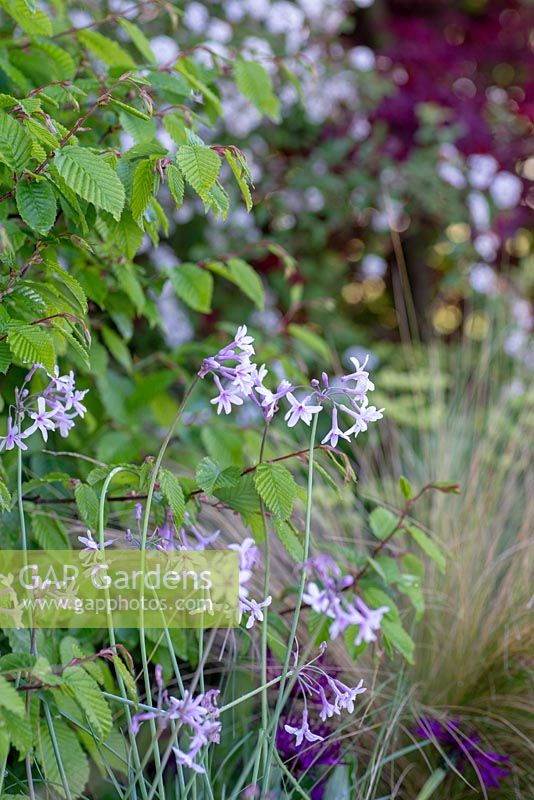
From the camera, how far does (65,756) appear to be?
1242mm

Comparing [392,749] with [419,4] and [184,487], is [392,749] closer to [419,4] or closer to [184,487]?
[184,487]

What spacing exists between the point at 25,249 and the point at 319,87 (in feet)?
7.45

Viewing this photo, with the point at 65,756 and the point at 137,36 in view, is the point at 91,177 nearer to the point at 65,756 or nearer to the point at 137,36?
the point at 137,36

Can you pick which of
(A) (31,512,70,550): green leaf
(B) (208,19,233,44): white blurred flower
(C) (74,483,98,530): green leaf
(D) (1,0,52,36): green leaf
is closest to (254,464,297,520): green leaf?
(C) (74,483,98,530): green leaf

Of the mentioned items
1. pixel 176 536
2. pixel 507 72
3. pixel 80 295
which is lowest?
pixel 507 72

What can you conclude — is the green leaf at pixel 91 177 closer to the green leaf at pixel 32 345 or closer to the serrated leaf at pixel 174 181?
the serrated leaf at pixel 174 181

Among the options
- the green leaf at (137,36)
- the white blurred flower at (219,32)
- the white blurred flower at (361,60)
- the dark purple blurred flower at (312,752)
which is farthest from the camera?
the white blurred flower at (361,60)

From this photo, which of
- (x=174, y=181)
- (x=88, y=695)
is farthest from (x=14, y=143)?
(x=88, y=695)

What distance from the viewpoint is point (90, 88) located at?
1.44 meters

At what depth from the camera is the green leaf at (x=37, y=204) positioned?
1120 millimetres

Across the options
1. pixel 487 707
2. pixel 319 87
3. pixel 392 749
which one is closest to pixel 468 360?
pixel 319 87

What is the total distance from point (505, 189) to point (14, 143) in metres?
2.79

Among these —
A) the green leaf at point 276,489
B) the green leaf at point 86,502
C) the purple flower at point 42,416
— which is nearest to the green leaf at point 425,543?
the green leaf at point 276,489

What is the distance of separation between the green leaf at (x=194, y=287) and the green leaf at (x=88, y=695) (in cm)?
85
